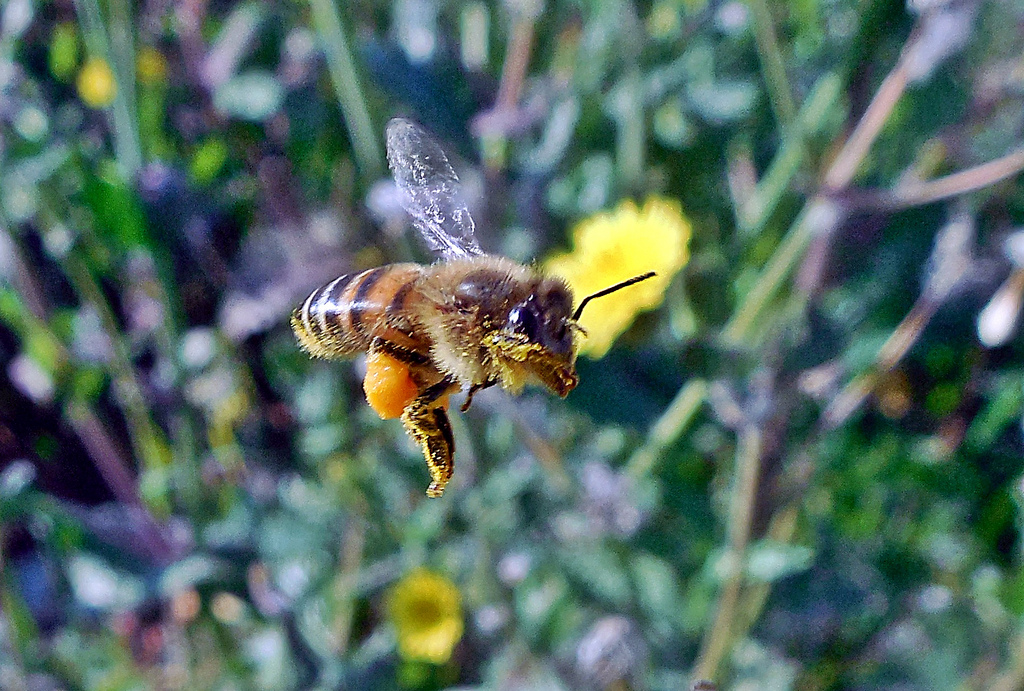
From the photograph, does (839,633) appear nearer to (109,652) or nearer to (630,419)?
(630,419)

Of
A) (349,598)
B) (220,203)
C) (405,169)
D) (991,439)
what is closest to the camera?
(405,169)

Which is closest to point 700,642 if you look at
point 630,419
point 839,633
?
point 839,633

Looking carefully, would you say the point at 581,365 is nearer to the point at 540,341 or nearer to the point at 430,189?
the point at 430,189

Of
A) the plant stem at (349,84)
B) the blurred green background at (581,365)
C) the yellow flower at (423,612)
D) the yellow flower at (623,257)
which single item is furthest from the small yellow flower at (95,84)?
the yellow flower at (423,612)

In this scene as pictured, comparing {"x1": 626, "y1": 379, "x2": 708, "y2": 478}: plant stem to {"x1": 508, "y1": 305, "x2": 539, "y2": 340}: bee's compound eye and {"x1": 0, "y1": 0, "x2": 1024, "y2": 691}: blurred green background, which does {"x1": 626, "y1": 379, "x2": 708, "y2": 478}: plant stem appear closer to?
{"x1": 0, "y1": 0, "x2": 1024, "y2": 691}: blurred green background

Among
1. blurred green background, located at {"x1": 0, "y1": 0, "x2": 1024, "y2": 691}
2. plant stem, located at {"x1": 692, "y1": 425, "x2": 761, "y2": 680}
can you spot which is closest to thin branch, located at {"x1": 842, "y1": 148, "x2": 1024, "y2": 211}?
blurred green background, located at {"x1": 0, "y1": 0, "x2": 1024, "y2": 691}

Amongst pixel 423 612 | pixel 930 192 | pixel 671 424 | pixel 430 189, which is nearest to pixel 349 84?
pixel 430 189
